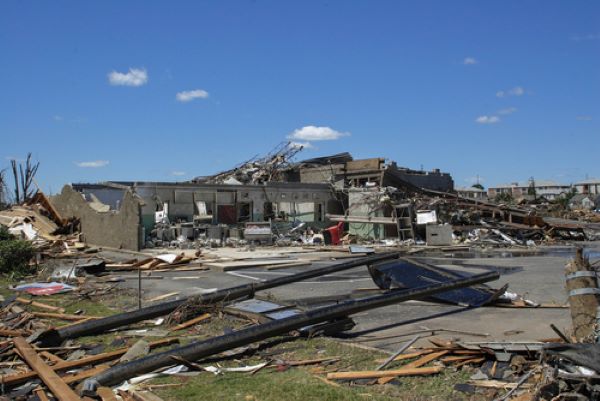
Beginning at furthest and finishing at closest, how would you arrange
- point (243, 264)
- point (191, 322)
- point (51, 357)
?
1. point (243, 264)
2. point (191, 322)
3. point (51, 357)

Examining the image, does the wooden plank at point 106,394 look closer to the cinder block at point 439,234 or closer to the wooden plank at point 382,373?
the wooden plank at point 382,373

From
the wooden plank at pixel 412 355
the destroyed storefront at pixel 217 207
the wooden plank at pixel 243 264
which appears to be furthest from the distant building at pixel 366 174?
the wooden plank at pixel 412 355

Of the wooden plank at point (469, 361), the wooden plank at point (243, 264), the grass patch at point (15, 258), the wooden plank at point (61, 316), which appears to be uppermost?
the grass patch at point (15, 258)

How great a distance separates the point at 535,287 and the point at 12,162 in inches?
1661

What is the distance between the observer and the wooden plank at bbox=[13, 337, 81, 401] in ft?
17.4

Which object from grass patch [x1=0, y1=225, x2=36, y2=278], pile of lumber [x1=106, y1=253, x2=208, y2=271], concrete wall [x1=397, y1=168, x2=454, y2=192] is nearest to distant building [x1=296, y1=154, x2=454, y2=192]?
concrete wall [x1=397, y1=168, x2=454, y2=192]

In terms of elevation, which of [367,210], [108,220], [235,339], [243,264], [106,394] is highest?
[367,210]

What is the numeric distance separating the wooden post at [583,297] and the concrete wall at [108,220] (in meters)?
20.7

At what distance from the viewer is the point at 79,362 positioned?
258 inches

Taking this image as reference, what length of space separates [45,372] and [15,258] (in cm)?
1238

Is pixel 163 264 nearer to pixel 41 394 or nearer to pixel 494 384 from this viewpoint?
pixel 41 394

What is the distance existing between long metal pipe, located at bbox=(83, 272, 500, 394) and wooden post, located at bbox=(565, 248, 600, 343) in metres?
2.73

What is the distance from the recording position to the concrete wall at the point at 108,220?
2475 cm

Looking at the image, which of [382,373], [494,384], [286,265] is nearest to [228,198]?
[286,265]
